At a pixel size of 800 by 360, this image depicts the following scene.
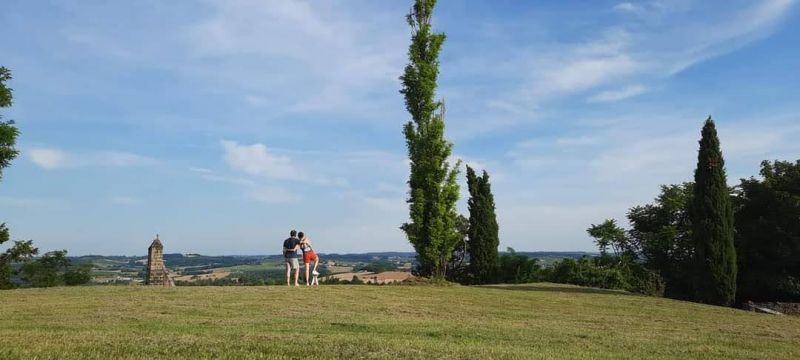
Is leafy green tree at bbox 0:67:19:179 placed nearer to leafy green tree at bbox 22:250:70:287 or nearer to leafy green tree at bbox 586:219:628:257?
leafy green tree at bbox 22:250:70:287

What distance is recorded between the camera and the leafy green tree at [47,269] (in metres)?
31.4

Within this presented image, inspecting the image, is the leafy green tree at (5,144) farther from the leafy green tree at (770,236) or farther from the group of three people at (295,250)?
the leafy green tree at (770,236)

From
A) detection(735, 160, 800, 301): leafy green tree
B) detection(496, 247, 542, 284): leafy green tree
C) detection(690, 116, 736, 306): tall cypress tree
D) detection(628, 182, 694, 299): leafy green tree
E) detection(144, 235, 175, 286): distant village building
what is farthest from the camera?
detection(496, 247, 542, 284): leafy green tree

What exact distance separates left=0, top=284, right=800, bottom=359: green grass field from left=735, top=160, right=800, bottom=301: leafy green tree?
8.80 m

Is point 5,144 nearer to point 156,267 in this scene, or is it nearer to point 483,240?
point 156,267

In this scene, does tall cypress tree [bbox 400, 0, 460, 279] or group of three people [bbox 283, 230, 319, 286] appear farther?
tall cypress tree [bbox 400, 0, 460, 279]

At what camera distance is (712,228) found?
945 inches

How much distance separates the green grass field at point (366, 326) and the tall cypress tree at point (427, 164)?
5.59 m

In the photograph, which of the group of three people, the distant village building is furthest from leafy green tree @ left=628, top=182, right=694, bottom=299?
the distant village building

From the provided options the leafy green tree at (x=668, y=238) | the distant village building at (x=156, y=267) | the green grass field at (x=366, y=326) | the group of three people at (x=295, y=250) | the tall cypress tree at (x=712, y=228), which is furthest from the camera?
the leafy green tree at (x=668, y=238)

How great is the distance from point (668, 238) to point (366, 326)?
83.2 ft

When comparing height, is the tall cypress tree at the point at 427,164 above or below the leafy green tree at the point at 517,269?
above

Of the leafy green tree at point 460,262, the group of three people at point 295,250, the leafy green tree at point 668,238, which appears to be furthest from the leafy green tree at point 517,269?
the group of three people at point 295,250

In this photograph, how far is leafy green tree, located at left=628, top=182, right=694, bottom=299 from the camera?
2964 centimetres
